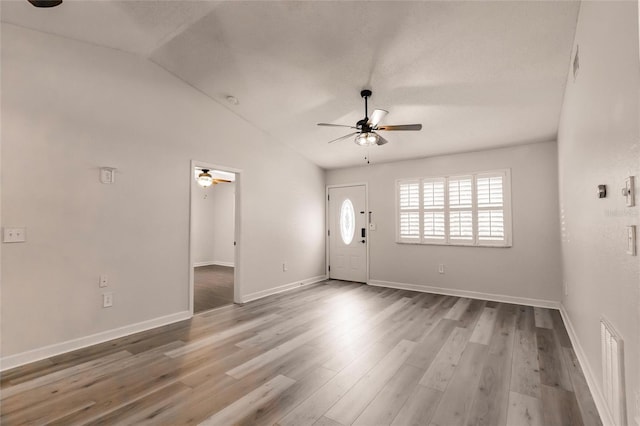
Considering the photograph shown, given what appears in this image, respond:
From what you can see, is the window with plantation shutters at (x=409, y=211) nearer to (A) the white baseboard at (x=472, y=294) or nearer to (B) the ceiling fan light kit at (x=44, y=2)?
(A) the white baseboard at (x=472, y=294)

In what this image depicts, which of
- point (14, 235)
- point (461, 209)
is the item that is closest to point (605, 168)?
point (461, 209)

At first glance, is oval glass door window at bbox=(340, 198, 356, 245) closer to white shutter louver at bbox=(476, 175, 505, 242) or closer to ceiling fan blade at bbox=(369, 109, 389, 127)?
white shutter louver at bbox=(476, 175, 505, 242)

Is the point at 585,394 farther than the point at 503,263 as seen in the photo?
No

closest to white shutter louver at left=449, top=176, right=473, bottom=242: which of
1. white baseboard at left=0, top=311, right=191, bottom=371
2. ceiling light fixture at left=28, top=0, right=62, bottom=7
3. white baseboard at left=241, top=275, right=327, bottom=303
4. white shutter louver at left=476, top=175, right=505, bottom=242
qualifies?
white shutter louver at left=476, top=175, right=505, bottom=242

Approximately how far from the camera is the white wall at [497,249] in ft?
15.1

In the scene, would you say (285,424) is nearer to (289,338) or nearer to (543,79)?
(289,338)

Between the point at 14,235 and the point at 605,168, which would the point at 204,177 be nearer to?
the point at 14,235

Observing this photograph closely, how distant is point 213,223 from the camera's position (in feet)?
30.5

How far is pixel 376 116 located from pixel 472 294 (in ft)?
11.9

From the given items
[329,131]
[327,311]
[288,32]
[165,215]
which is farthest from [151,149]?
[327,311]

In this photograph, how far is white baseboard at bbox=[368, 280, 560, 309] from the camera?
457 centimetres

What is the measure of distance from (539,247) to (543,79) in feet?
8.63

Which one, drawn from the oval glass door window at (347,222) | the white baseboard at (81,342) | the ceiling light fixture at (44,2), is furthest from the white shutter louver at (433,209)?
the ceiling light fixture at (44,2)

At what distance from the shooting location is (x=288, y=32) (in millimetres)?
2932
